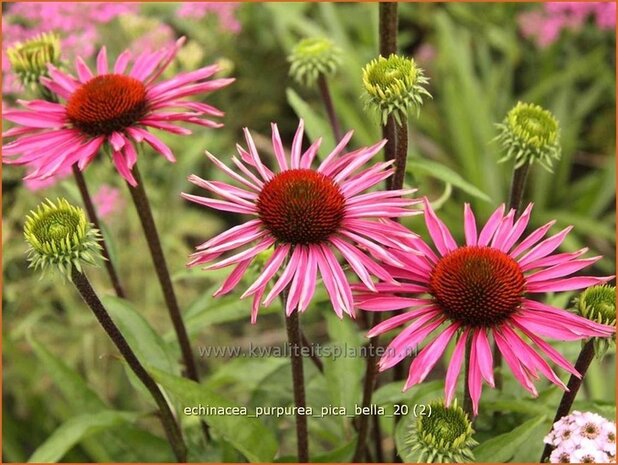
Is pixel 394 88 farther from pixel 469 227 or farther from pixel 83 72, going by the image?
pixel 83 72

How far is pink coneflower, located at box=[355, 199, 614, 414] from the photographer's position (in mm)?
671

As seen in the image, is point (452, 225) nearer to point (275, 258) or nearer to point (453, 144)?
point (453, 144)

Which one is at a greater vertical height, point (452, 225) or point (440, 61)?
point (440, 61)

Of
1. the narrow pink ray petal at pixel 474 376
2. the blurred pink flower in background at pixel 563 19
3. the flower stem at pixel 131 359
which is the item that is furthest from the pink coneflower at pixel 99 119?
the blurred pink flower in background at pixel 563 19

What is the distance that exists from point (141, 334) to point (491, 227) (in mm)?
409

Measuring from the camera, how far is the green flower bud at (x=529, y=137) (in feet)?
2.76

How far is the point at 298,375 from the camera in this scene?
29.8 inches

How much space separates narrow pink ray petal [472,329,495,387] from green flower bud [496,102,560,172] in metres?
0.22

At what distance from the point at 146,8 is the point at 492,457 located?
1.75m

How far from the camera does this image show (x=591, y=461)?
0.67 metres

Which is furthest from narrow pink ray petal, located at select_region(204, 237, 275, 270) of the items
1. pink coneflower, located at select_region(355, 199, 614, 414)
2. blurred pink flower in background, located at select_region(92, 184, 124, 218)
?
blurred pink flower in background, located at select_region(92, 184, 124, 218)

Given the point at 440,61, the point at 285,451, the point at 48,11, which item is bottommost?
the point at 285,451

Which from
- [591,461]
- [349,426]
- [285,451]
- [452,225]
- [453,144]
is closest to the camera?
[591,461]

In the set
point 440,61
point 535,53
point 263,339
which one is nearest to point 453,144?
point 440,61
